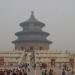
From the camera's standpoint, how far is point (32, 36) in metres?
58.4

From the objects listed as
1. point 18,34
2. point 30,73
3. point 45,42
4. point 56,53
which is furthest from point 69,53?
point 30,73

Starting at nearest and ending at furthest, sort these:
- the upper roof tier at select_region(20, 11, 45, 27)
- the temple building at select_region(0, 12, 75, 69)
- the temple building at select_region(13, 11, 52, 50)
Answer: the temple building at select_region(0, 12, 75, 69) → the temple building at select_region(13, 11, 52, 50) → the upper roof tier at select_region(20, 11, 45, 27)

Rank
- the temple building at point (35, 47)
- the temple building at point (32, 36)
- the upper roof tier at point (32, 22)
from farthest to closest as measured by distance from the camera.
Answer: the upper roof tier at point (32, 22)
the temple building at point (32, 36)
the temple building at point (35, 47)

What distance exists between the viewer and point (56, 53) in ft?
167

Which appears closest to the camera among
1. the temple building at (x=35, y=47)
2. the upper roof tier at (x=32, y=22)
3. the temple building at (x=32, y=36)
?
the temple building at (x=35, y=47)

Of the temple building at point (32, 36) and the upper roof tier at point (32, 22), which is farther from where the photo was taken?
the upper roof tier at point (32, 22)

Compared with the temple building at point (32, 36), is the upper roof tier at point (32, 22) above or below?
above

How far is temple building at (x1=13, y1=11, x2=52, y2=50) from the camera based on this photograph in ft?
185

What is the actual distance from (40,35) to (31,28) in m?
1.80

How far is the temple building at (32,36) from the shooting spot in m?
56.3

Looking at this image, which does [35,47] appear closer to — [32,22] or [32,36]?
[32,36]

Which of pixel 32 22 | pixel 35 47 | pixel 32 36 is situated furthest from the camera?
pixel 32 22

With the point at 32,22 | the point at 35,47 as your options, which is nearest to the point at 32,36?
the point at 32,22

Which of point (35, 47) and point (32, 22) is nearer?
point (35, 47)
